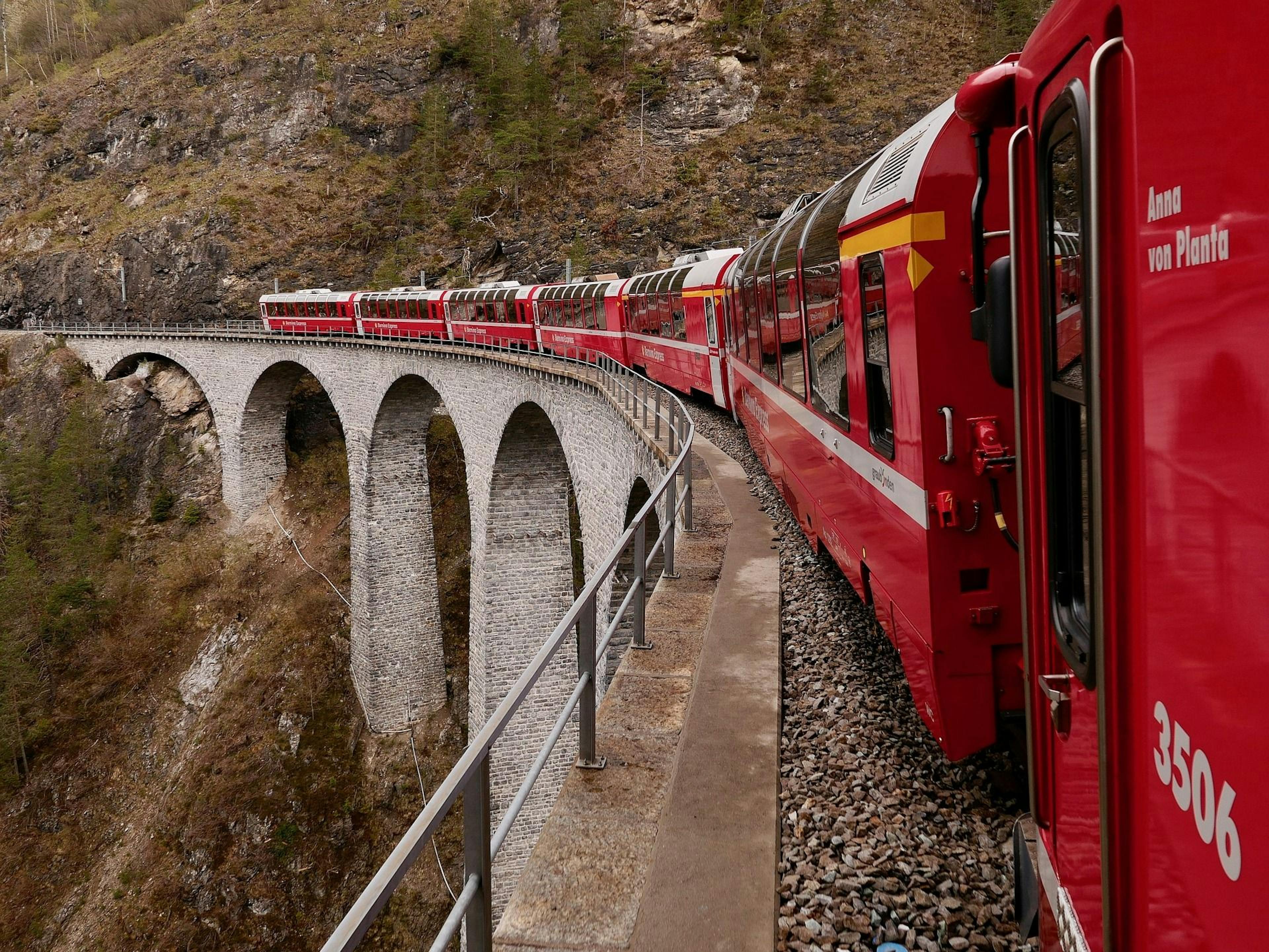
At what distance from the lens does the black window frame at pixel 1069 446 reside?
6.19 feet

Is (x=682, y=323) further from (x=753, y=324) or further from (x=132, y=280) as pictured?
(x=132, y=280)

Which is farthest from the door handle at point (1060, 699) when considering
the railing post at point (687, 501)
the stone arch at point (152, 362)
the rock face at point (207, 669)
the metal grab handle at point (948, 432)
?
the stone arch at point (152, 362)

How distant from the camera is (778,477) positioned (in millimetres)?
9055

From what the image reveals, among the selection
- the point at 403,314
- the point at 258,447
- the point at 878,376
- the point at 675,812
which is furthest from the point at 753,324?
the point at 258,447

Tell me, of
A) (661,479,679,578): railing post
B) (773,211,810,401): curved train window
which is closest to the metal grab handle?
(773,211,810,401): curved train window

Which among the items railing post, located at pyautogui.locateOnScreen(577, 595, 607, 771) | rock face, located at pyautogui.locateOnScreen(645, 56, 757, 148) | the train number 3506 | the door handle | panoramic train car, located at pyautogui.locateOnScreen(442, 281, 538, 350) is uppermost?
rock face, located at pyautogui.locateOnScreen(645, 56, 757, 148)

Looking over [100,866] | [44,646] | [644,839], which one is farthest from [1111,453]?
[44,646]

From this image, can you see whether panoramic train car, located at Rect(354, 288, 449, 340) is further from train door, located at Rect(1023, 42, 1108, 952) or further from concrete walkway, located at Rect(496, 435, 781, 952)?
train door, located at Rect(1023, 42, 1108, 952)

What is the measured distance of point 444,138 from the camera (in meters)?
58.0

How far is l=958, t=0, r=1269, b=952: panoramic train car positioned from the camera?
126 cm

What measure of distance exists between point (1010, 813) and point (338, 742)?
26038mm

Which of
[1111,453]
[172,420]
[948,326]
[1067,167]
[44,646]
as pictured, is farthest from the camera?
[172,420]

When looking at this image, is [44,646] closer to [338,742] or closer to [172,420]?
[172,420]

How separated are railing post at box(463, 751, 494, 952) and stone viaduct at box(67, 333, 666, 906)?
23.8 ft
